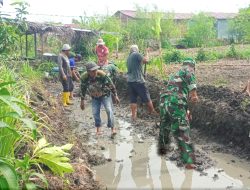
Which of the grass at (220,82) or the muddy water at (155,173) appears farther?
the grass at (220,82)

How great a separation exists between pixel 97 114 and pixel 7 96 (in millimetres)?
4761

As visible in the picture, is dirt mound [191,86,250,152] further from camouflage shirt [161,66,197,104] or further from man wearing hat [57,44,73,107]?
man wearing hat [57,44,73,107]

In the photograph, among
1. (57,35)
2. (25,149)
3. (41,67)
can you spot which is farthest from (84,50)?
(25,149)

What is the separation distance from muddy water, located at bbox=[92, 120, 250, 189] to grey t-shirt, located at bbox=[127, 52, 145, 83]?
231 centimetres

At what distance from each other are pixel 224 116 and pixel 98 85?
2.42 meters

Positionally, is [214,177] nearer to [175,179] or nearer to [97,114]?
[175,179]

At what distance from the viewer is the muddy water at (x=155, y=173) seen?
5.34 m

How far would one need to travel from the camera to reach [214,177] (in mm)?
5496

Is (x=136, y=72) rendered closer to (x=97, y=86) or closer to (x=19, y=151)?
(x=97, y=86)

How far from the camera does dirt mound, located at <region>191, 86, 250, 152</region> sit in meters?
6.75

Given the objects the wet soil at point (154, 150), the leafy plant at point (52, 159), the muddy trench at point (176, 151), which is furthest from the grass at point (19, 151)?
the muddy trench at point (176, 151)

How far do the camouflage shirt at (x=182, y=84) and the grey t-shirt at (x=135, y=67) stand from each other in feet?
10.1

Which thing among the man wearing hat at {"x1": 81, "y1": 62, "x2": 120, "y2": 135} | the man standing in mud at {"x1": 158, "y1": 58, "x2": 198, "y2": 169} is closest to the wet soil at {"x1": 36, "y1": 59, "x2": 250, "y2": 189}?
the man standing in mud at {"x1": 158, "y1": 58, "x2": 198, "y2": 169}

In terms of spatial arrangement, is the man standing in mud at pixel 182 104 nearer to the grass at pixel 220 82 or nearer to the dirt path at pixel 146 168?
the dirt path at pixel 146 168
